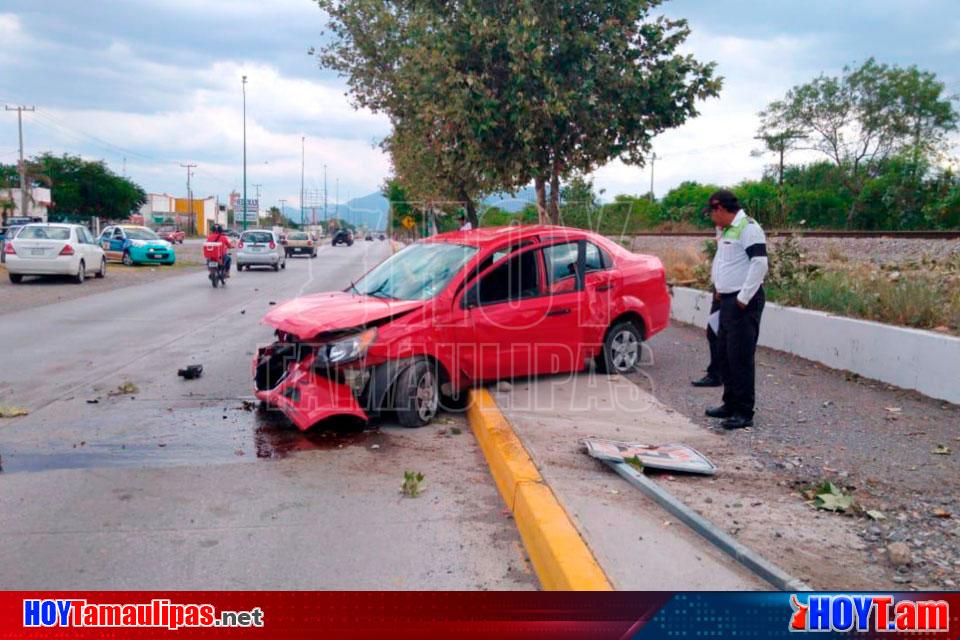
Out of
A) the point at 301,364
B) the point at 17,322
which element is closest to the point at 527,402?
the point at 301,364

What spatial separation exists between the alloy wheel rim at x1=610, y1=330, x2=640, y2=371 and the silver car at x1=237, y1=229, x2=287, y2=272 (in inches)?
973

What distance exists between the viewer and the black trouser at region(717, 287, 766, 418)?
6754 millimetres

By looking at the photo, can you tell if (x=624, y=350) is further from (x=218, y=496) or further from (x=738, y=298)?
(x=218, y=496)

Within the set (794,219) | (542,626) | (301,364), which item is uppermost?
(794,219)

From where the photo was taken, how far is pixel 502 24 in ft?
42.5

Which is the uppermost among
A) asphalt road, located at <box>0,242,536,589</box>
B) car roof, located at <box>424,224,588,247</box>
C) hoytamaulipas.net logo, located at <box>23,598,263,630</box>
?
car roof, located at <box>424,224,588,247</box>

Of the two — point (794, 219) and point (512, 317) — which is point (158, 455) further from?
point (794, 219)

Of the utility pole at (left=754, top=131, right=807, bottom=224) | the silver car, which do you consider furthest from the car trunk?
the utility pole at (left=754, top=131, right=807, bottom=224)

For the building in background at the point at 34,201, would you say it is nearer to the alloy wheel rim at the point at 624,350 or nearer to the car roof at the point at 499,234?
the car roof at the point at 499,234

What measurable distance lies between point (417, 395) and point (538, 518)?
278 centimetres

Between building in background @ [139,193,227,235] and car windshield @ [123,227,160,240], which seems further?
building in background @ [139,193,227,235]

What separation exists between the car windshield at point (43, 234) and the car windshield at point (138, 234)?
11.3 meters

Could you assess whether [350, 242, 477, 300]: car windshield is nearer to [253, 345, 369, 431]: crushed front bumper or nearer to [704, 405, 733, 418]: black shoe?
[253, 345, 369, 431]: crushed front bumper

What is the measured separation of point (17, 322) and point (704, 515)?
43.1 feet
